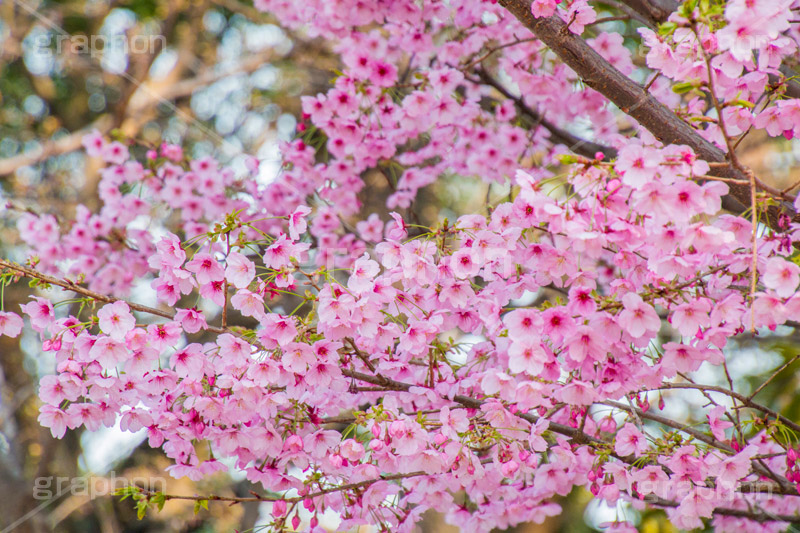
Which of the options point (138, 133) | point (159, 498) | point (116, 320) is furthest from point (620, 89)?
point (138, 133)

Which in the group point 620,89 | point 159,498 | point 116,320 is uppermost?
point 620,89

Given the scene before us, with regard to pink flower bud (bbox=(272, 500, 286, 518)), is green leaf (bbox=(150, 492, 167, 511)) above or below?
below

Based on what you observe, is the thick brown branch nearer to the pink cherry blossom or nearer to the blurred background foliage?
the pink cherry blossom

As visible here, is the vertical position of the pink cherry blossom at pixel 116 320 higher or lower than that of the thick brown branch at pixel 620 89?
lower

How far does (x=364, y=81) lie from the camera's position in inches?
118

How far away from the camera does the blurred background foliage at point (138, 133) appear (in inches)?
193

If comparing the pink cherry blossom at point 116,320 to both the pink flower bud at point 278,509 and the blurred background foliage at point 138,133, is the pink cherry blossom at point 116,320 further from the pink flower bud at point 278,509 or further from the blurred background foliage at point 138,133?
the blurred background foliage at point 138,133

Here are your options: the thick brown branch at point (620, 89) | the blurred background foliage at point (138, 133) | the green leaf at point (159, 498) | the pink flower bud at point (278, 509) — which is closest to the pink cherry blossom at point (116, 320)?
the green leaf at point (159, 498)

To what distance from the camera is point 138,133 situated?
5.70m

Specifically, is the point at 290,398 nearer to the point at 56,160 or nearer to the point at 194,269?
the point at 194,269

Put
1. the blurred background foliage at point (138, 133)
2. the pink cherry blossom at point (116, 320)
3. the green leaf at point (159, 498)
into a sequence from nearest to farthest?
1. the pink cherry blossom at point (116, 320)
2. the green leaf at point (159, 498)
3. the blurred background foliage at point (138, 133)

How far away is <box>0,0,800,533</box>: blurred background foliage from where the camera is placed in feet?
16.0

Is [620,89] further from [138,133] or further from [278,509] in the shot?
[138,133]

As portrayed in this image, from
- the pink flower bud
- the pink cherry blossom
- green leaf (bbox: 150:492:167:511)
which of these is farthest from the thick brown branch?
green leaf (bbox: 150:492:167:511)
